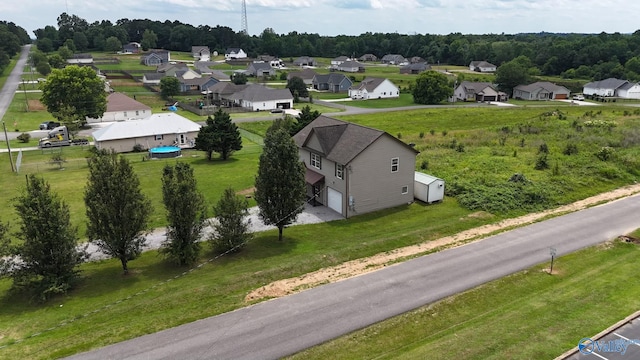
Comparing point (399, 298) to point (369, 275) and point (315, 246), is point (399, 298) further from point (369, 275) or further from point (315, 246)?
point (315, 246)

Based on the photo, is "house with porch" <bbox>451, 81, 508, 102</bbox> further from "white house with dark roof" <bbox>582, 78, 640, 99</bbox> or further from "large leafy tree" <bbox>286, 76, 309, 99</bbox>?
"large leafy tree" <bbox>286, 76, 309, 99</bbox>

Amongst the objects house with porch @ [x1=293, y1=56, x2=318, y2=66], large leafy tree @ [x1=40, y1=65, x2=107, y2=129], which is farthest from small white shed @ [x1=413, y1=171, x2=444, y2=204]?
house with porch @ [x1=293, y1=56, x2=318, y2=66]

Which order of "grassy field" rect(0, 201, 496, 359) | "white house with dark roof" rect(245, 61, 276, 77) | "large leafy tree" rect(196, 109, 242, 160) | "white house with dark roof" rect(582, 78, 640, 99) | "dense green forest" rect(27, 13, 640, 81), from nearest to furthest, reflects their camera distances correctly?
"grassy field" rect(0, 201, 496, 359) < "large leafy tree" rect(196, 109, 242, 160) < "white house with dark roof" rect(582, 78, 640, 99) < "dense green forest" rect(27, 13, 640, 81) < "white house with dark roof" rect(245, 61, 276, 77)

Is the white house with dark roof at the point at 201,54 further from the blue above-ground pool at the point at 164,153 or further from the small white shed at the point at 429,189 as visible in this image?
the small white shed at the point at 429,189

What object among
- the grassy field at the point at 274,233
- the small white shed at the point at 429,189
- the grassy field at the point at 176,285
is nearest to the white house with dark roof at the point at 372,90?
the grassy field at the point at 274,233

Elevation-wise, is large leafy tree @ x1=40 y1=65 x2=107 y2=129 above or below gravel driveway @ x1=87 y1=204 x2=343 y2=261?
above

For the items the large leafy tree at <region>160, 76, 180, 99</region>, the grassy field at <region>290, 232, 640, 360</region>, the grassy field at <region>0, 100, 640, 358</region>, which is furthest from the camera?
the large leafy tree at <region>160, 76, 180, 99</region>

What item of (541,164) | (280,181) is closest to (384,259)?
(280,181)
